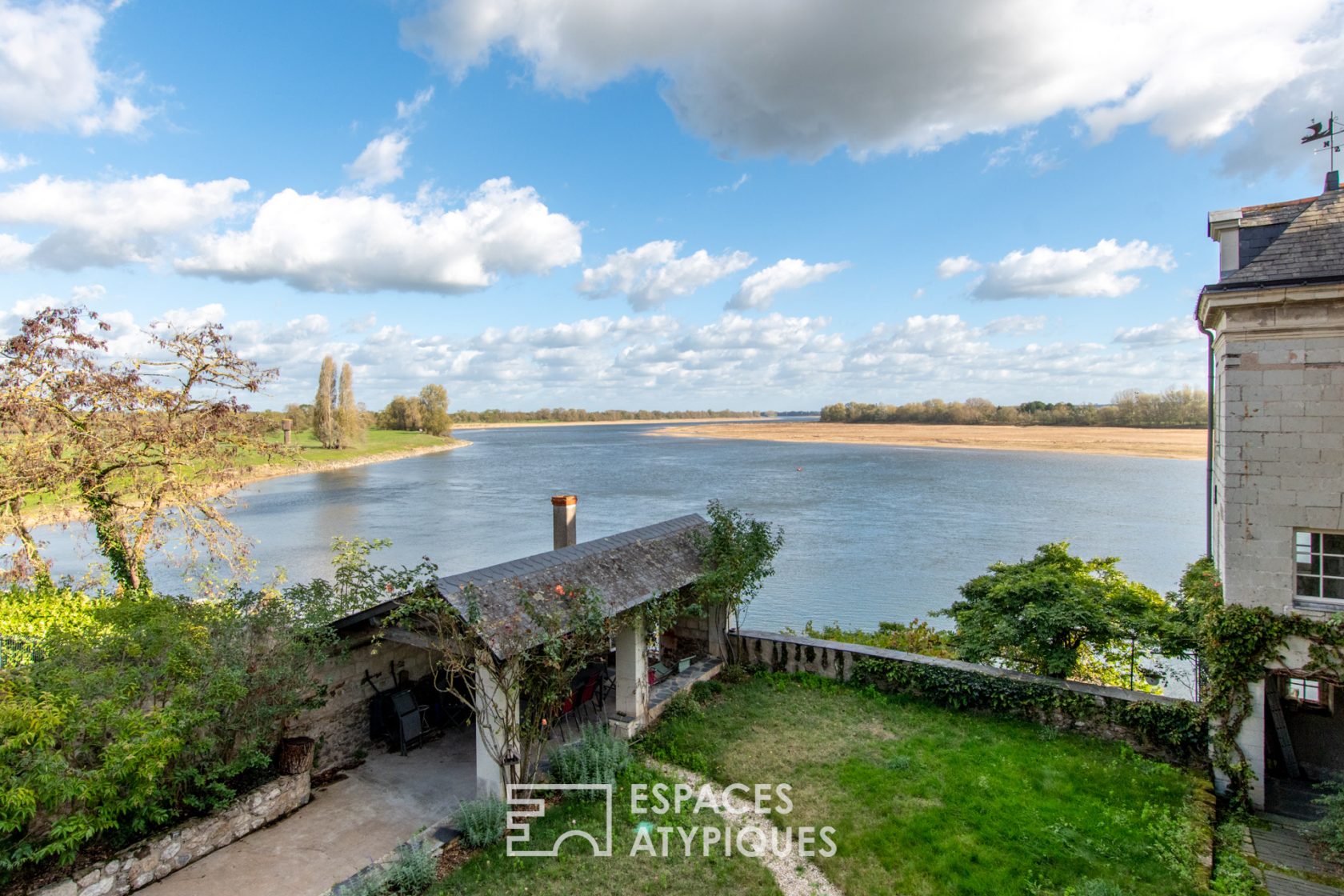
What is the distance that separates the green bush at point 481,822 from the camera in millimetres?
6332

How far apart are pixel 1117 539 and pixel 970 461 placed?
131 ft

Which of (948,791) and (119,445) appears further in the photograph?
(119,445)

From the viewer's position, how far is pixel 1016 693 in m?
9.06

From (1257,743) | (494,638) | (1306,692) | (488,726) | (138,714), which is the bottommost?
(1257,743)

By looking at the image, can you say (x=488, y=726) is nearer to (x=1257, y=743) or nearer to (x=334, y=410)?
(x=1257, y=743)

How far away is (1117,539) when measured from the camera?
2938cm

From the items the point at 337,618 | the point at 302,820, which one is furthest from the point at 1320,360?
the point at 302,820

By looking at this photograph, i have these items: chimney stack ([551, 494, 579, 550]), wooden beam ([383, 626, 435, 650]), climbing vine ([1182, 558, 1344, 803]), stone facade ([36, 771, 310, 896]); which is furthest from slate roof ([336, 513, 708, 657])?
climbing vine ([1182, 558, 1344, 803])

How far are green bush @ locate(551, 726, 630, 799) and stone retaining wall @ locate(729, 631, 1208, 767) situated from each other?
3873mm

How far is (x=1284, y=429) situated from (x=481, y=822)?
9.77m

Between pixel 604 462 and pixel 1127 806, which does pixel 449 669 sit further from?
pixel 604 462

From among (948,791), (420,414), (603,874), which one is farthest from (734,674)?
(420,414)

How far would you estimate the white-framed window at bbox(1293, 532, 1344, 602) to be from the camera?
23.7 feet

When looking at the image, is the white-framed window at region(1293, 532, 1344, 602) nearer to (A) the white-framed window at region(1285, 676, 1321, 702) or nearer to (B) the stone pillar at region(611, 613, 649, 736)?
(A) the white-framed window at region(1285, 676, 1321, 702)
